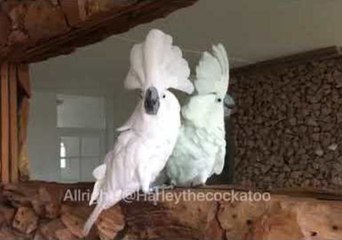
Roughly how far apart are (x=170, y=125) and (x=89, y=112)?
151 centimetres

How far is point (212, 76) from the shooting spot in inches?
47.1

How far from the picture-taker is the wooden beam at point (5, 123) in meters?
1.53

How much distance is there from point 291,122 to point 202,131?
46 centimetres

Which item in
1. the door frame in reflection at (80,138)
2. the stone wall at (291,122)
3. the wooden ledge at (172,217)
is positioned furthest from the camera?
the door frame in reflection at (80,138)

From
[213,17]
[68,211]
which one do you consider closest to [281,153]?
[213,17]

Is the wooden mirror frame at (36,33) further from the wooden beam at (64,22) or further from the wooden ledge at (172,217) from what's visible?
the wooden ledge at (172,217)

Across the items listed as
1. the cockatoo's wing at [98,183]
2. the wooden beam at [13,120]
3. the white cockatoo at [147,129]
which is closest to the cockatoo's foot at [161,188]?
the white cockatoo at [147,129]

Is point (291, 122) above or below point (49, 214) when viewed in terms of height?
above

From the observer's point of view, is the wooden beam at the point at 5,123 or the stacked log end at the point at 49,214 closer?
the stacked log end at the point at 49,214

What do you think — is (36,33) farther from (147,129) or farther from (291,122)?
(291,122)

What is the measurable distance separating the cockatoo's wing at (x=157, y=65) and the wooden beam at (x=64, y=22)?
6cm

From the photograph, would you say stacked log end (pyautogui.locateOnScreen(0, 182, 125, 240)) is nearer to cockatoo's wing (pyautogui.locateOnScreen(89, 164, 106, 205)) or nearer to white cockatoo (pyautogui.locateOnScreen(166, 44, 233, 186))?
cockatoo's wing (pyautogui.locateOnScreen(89, 164, 106, 205))

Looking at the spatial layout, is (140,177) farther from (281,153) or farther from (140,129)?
(281,153)

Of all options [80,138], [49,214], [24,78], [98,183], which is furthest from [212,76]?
[80,138]
